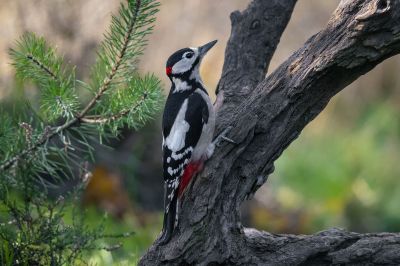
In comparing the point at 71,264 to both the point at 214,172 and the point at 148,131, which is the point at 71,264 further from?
the point at 148,131

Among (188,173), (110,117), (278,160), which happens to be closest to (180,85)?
(188,173)

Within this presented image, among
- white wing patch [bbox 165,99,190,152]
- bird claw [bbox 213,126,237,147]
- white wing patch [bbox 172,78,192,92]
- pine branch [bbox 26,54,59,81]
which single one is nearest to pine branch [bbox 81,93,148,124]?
pine branch [bbox 26,54,59,81]

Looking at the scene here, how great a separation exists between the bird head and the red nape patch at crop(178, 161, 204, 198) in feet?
2.69

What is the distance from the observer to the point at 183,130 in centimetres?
440

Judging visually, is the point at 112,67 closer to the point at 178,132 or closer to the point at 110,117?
the point at 110,117

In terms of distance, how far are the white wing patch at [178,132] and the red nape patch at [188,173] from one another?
26cm

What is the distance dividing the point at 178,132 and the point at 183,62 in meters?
0.52

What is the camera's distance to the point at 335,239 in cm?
382

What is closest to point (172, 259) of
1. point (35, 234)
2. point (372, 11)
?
point (35, 234)

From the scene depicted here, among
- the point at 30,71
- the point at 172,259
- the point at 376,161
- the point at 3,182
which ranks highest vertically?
the point at 376,161

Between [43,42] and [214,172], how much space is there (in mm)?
1032

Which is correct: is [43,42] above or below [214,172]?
above

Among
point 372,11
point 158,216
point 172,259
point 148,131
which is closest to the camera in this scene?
point 372,11

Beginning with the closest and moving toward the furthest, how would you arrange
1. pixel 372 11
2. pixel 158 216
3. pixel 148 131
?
1. pixel 372 11
2. pixel 158 216
3. pixel 148 131
